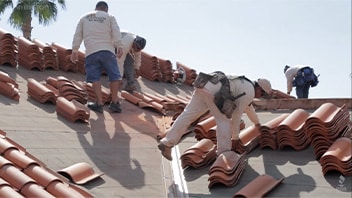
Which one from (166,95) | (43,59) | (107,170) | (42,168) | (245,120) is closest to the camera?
(42,168)

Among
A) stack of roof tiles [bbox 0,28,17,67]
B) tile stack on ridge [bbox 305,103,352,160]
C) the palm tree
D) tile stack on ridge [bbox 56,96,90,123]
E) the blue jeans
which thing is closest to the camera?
tile stack on ridge [bbox 305,103,352,160]

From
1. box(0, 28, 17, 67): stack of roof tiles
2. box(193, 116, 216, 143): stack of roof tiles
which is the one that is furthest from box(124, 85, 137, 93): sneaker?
box(193, 116, 216, 143): stack of roof tiles

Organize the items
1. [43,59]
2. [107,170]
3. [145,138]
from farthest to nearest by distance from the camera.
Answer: [43,59]
[145,138]
[107,170]

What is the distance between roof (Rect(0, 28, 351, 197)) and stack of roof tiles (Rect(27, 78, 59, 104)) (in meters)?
0.05

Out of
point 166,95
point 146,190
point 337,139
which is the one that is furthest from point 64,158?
point 166,95

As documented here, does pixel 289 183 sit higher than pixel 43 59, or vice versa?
pixel 289 183

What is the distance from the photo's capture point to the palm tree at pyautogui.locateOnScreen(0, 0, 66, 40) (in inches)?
843

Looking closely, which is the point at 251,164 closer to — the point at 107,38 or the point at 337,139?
the point at 337,139

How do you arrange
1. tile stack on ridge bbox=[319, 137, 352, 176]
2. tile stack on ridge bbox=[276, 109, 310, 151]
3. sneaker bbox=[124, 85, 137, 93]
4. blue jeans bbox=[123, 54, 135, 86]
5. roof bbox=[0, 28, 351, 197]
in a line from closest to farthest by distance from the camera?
roof bbox=[0, 28, 351, 197], tile stack on ridge bbox=[319, 137, 352, 176], tile stack on ridge bbox=[276, 109, 310, 151], sneaker bbox=[124, 85, 137, 93], blue jeans bbox=[123, 54, 135, 86]

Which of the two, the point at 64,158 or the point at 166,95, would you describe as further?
the point at 166,95

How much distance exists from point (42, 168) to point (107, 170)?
0.66 meters

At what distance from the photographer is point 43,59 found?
8523 millimetres

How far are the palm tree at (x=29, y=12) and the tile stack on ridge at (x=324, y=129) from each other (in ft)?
59.0

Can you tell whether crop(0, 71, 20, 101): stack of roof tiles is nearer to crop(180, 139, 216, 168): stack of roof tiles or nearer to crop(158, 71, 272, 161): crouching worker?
crop(158, 71, 272, 161): crouching worker
